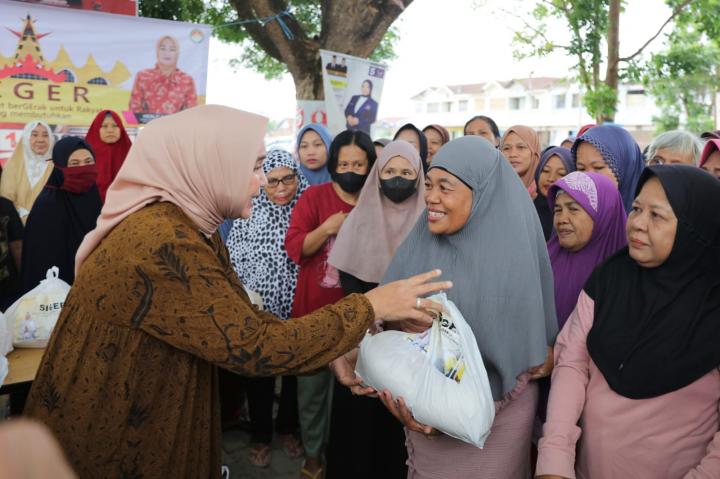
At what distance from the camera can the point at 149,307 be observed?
4.58ft

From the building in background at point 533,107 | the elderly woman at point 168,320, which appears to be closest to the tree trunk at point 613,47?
the elderly woman at point 168,320

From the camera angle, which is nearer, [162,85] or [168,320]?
[168,320]

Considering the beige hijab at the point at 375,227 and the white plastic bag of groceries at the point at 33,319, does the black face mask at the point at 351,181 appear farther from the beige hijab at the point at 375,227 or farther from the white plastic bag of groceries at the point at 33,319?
the white plastic bag of groceries at the point at 33,319

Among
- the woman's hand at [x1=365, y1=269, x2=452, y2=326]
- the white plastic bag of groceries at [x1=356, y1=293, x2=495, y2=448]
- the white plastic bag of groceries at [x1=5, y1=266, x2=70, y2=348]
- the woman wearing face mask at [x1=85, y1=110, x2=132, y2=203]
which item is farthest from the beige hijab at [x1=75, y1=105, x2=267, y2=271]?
the woman wearing face mask at [x1=85, y1=110, x2=132, y2=203]

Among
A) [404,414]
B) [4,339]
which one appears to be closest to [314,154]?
[4,339]

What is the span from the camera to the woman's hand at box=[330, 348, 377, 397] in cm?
192

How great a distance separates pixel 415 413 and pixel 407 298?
0.35 m

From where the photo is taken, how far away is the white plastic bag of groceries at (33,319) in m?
2.52

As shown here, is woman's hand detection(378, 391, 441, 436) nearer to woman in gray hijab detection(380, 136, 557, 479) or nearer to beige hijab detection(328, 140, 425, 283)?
woman in gray hijab detection(380, 136, 557, 479)

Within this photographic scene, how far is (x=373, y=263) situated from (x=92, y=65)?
4405 mm

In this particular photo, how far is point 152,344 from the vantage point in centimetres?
148

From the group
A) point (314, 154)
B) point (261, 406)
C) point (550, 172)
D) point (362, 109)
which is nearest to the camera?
point (261, 406)

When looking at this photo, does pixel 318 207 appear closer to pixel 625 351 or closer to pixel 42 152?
pixel 625 351

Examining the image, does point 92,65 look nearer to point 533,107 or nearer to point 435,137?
point 435,137
